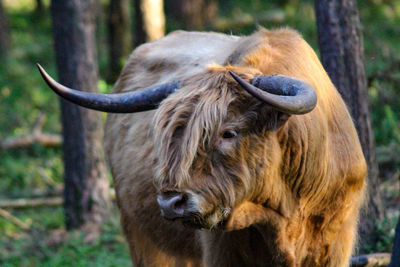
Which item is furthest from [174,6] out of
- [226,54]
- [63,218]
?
[226,54]

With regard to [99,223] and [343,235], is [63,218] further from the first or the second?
[343,235]

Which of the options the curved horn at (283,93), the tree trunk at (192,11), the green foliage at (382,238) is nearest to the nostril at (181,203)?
the curved horn at (283,93)

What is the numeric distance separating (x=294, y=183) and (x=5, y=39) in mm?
15790

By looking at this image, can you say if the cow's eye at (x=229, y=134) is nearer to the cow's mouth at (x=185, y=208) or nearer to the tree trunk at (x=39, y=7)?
the cow's mouth at (x=185, y=208)

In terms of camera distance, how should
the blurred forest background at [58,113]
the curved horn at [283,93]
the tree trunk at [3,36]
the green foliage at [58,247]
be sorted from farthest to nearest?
the tree trunk at [3,36] → the blurred forest background at [58,113] → the green foliage at [58,247] → the curved horn at [283,93]

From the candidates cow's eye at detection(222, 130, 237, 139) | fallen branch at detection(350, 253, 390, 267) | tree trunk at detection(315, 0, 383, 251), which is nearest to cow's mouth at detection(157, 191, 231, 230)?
cow's eye at detection(222, 130, 237, 139)

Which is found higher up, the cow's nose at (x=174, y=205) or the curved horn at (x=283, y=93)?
the curved horn at (x=283, y=93)

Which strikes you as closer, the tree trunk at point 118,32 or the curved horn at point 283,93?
the curved horn at point 283,93

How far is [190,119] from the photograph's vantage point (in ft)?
13.9

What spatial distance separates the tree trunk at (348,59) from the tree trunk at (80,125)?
3.61 metres

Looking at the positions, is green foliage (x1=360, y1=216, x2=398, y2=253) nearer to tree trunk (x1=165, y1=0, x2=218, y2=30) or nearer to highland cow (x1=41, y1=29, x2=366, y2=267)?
highland cow (x1=41, y1=29, x2=366, y2=267)

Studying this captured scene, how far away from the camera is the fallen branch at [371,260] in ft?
19.7

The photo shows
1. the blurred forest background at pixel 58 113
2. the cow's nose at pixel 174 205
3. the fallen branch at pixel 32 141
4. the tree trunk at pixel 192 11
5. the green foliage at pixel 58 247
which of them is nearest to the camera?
the cow's nose at pixel 174 205

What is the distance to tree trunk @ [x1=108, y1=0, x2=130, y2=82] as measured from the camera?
52.4ft
